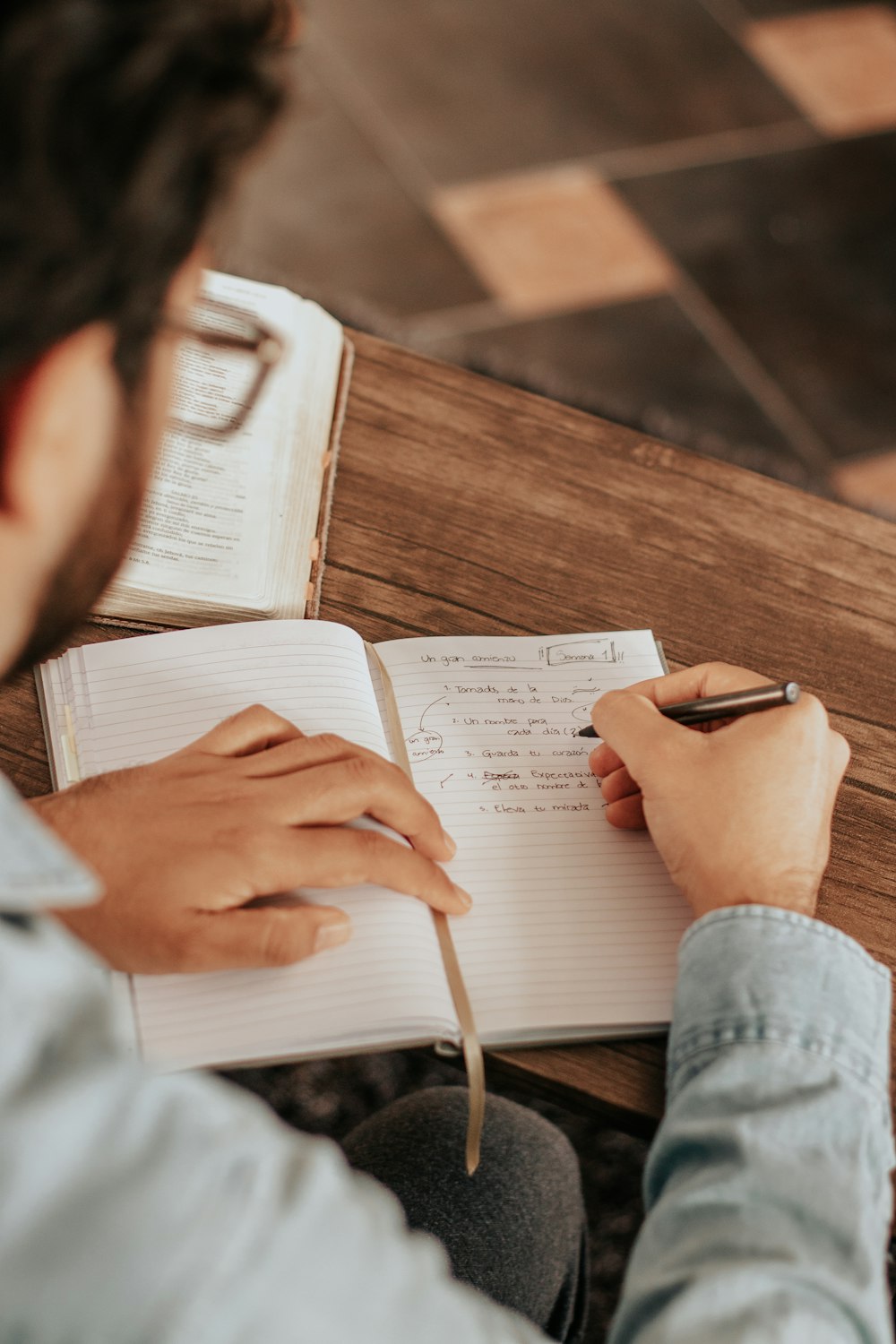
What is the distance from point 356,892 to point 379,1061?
664mm

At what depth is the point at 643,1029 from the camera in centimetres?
62

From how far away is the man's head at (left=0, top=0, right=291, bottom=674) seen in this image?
37 cm

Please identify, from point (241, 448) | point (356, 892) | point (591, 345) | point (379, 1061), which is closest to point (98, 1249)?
point (356, 892)

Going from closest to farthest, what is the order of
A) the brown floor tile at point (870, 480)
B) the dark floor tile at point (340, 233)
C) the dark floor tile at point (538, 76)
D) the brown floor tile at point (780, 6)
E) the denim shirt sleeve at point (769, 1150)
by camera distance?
the denim shirt sleeve at point (769, 1150) < the brown floor tile at point (870, 480) < the dark floor tile at point (340, 233) < the dark floor tile at point (538, 76) < the brown floor tile at point (780, 6)

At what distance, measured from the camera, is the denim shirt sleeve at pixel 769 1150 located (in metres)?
0.48

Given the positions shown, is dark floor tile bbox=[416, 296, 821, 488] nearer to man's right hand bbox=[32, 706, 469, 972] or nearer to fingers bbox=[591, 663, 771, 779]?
fingers bbox=[591, 663, 771, 779]

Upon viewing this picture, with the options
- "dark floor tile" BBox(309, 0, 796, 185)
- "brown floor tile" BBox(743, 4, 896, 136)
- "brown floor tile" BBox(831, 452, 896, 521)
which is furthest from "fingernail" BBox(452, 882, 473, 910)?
"brown floor tile" BBox(743, 4, 896, 136)

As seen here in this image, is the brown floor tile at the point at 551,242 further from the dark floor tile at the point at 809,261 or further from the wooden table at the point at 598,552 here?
the wooden table at the point at 598,552

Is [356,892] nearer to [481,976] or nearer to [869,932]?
[481,976]

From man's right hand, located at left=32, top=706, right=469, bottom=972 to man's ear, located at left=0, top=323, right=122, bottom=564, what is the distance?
176 millimetres

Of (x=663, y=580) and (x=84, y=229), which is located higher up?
Result: (x=84, y=229)

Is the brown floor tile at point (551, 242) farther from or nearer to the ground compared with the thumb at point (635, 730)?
nearer to the ground

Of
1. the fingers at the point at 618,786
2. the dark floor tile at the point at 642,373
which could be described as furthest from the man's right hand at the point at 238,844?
the dark floor tile at the point at 642,373

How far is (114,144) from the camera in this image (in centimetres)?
39
